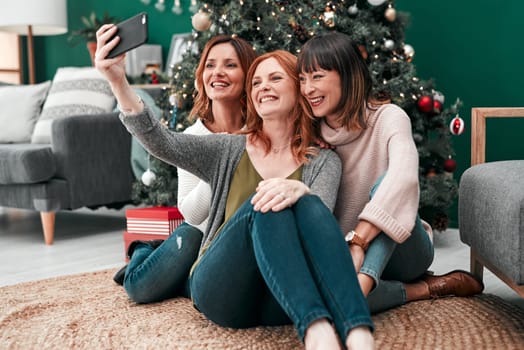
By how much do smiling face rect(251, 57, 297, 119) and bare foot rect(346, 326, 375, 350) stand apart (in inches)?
24.2

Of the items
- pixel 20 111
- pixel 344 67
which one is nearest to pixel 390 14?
pixel 344 67

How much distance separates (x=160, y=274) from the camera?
184 centimetres

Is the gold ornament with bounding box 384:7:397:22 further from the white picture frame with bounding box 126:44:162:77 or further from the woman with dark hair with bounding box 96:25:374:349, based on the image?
the white picture frame with bounding box 126:44:162:77

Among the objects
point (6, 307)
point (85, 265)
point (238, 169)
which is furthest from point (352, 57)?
point (85, 265)

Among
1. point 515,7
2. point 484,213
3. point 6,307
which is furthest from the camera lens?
point 515,7

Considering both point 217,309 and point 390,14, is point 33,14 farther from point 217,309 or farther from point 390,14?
point 217,309

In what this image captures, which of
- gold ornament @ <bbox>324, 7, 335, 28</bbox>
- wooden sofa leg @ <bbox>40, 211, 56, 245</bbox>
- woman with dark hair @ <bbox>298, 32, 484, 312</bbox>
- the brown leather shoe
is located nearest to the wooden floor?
wooden sofa leg @ <bbox>40, 211, 56, 245</bbox>

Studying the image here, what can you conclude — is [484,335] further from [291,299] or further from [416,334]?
[291,299]

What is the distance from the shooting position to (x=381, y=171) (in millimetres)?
1692

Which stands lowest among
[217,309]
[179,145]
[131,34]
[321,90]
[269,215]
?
[217,309]

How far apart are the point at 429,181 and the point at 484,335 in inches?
53.5

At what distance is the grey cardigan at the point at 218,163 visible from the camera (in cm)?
154

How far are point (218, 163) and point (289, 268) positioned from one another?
45 cm

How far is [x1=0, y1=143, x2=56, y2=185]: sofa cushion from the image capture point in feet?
9.95
